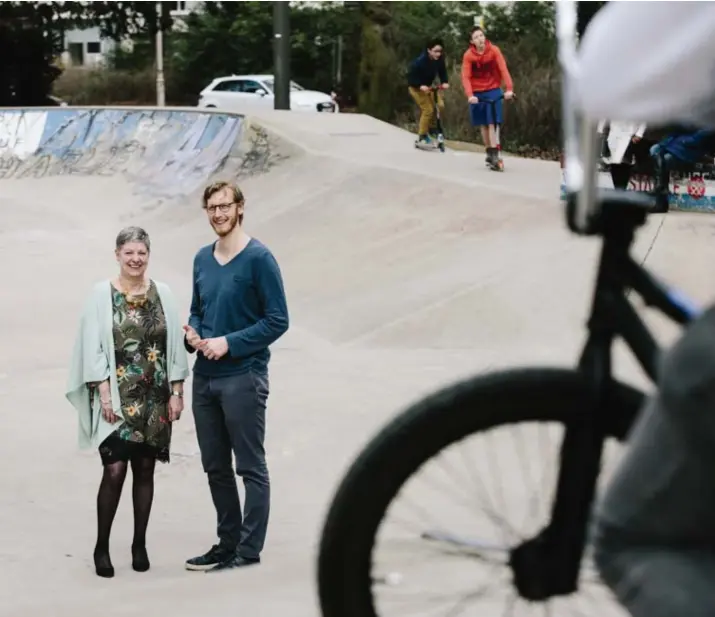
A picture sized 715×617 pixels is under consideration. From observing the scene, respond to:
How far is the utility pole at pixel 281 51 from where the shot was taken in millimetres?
22062

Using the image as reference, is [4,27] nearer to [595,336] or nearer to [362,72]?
[362,72]

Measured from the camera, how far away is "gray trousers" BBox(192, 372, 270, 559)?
5660 millimetres

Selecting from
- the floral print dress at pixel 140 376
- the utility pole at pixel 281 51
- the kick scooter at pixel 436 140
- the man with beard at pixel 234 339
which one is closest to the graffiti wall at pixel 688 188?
the kick scooter at pixel 436 140

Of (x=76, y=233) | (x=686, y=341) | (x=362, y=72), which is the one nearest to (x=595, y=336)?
(x=686, y=341)

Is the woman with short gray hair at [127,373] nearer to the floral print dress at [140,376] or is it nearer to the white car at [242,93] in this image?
the floral print dress at [140,376]

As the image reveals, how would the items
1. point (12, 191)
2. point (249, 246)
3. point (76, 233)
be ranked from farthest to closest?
point (12, 191) → point (76, 233) → point (249, 246)

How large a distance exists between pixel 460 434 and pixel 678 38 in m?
0.62

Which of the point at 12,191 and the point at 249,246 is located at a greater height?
the point at 249,246

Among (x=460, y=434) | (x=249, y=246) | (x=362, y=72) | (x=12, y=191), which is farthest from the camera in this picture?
(x=362, y=72)

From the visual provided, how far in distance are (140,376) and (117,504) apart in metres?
0.70

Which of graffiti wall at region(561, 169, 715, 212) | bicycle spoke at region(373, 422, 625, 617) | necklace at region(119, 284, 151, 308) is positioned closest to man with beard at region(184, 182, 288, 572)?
necklace at region(119, 284, 151, 308)

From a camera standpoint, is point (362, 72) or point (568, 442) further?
point (362, 72)

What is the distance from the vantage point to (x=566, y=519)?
5.88 ft

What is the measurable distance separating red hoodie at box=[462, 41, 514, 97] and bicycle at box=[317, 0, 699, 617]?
1274 cm
